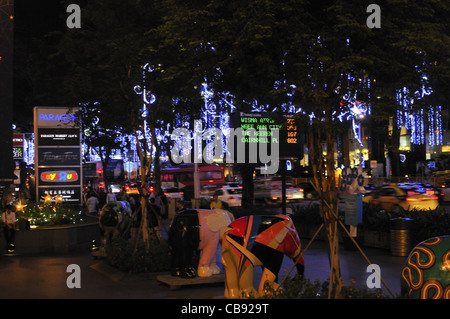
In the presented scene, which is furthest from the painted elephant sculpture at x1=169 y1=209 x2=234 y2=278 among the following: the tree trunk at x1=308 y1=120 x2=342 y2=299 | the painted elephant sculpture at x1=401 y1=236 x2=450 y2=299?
the painted elephant sculpture at x1=401 y1=236 x2=450 y2=299

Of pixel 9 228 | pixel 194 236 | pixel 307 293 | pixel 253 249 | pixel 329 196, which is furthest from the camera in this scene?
pixel 9 228

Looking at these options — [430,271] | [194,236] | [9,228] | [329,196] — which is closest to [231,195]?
[9,228]

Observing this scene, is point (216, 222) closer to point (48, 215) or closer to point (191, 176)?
point (48, 215)

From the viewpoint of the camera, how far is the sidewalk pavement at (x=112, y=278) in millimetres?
10570

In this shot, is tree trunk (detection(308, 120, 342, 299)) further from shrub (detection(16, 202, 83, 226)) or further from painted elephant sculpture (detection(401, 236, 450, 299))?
shrub (detection(16, 202, 83, 226))

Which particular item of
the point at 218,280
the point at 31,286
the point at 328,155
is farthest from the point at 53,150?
the point at 328,155

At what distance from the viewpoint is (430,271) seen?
6.26 meters

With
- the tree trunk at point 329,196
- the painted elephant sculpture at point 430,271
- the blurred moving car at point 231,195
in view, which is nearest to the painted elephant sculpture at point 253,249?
the tree trunk at point 329,196

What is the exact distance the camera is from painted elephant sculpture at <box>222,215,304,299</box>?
860 centimetres

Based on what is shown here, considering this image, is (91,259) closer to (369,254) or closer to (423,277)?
(369,254)

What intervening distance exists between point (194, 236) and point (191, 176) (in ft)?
143

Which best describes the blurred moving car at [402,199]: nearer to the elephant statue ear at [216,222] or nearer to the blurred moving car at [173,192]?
the elephant statue ear at [216,222]

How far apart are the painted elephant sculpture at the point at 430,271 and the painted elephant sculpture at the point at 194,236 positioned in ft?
16.1

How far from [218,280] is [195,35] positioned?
4.77 m
